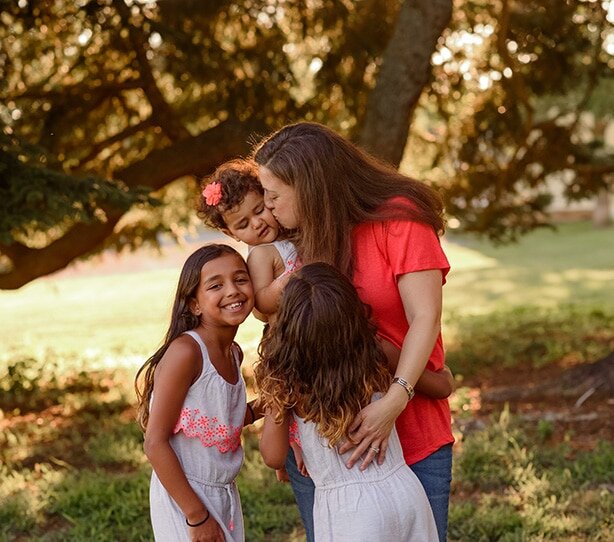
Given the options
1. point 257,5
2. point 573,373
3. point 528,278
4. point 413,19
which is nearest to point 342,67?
point 257,5

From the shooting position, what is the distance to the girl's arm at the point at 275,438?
280 cm

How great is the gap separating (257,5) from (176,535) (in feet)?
22.8

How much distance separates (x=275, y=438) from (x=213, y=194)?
0.74 meters

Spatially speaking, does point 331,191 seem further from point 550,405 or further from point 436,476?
point 550,405

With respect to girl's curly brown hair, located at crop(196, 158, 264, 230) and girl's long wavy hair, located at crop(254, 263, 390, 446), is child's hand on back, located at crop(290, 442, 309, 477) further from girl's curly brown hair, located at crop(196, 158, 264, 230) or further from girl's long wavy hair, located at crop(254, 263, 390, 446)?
girl's curly brown hair, located at crop(196, 158, 264, 230)

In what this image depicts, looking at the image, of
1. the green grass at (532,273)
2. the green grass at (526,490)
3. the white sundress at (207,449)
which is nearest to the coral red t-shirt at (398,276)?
the white sundress at (207,449)

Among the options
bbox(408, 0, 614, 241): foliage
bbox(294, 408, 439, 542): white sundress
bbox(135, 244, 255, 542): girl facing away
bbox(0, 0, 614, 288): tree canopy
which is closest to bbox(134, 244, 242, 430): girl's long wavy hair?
bbox(135, 244, 255, 542): girl facing away

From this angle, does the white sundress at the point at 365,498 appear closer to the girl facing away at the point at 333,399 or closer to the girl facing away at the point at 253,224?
the girl facing away at the point at 333,399

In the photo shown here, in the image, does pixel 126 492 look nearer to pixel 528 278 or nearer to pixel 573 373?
pixel 573 373

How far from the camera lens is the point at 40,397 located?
29.1 ft

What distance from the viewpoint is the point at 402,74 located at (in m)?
7.50

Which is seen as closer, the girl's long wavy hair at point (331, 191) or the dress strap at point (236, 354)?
the girl's long wavy hair at point (331, 191)

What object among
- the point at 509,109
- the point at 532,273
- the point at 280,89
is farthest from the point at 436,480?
the point at 532,273

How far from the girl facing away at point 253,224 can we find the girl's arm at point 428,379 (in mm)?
334
